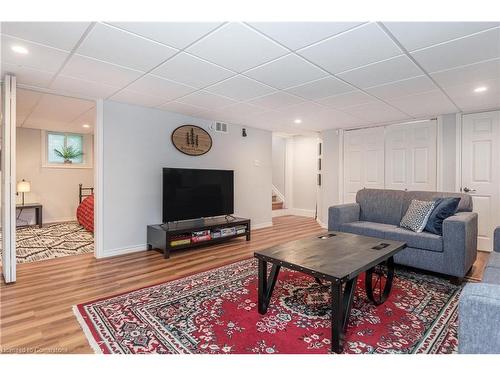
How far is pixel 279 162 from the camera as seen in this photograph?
829 cm

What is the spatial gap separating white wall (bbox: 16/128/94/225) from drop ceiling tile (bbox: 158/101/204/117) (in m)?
3.85

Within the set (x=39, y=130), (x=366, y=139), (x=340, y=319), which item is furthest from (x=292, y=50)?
(x=39, y=130)

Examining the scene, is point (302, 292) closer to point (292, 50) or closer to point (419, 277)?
point (419, 277)

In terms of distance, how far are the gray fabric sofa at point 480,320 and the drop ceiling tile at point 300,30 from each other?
1.68 m

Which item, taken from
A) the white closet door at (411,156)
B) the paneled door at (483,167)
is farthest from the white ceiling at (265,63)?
the white closet door at (411,156)

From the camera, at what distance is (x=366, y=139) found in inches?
215

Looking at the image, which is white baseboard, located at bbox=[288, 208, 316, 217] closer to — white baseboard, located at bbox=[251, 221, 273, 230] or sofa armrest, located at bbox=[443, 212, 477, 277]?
white baseboard, located at bbox=[251, 221, 273, 230]

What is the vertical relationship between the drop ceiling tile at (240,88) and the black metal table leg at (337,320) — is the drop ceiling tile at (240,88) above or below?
above

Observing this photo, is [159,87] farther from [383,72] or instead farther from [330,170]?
[330,170]

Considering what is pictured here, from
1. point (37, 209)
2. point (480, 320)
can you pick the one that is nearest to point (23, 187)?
point (37, 209)

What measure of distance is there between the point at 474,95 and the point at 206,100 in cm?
334

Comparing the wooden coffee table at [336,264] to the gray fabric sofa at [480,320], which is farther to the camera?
the wooden coffee table at [336,264]

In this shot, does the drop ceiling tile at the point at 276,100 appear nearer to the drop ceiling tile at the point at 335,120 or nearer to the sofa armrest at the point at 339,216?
the drop ceiling tile at the point at 335,120

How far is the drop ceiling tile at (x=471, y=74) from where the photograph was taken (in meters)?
2.49
